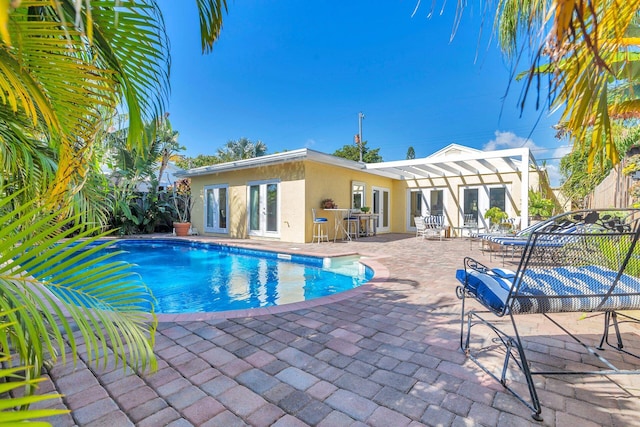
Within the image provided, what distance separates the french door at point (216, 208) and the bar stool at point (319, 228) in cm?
424

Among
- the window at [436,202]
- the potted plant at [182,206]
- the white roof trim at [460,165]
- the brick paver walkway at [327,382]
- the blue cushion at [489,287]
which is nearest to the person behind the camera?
the brick paver walkway at [327,382]

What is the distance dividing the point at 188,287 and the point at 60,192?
4.24 meters

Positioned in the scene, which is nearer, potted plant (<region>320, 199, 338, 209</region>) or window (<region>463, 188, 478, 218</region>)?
potted plant (<region>320, 199, 338, 209</region>)

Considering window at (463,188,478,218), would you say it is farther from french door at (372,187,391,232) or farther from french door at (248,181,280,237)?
french door at (248,181,280,237)

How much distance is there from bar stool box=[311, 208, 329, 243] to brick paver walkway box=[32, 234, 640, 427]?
688 centimetres

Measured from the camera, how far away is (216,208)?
12.6m

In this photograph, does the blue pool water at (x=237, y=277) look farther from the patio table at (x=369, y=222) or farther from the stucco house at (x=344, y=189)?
the patio table at (x=369, y=222)

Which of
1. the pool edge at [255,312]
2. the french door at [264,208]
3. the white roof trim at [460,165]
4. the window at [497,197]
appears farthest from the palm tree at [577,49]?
the window at [497,197]

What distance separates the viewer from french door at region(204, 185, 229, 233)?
12.3 meters

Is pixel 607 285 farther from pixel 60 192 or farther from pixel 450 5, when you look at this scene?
pixel 60 192

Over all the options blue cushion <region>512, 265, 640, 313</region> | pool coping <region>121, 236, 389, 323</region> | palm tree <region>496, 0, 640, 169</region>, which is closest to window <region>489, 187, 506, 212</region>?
pool coping <region>121, 236, 389, 323</region>

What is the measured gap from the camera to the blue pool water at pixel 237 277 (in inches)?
187

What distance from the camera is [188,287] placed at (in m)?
5.62

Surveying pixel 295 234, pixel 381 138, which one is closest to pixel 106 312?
pixel 295 234
